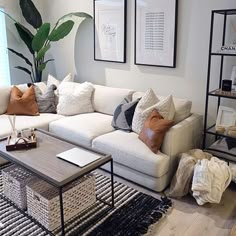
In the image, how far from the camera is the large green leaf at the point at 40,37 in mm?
4047

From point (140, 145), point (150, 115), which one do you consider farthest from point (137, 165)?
point (150, 115)

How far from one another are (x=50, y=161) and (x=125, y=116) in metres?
1.15

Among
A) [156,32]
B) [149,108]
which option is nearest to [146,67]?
[156,32]

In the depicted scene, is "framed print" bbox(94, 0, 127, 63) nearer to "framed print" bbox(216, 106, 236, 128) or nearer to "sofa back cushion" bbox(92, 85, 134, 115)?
"sofa back cushion" bbox(92, 85, 134, 115)

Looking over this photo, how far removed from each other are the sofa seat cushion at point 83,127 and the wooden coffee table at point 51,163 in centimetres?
48

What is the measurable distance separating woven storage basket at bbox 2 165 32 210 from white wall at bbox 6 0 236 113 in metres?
1.90

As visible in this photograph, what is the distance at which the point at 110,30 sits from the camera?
3.94 m

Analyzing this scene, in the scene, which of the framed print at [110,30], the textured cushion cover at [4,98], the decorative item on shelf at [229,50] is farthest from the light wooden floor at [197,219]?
the textured cushion cover at [4,98]

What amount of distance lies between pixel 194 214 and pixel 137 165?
2.12 feet

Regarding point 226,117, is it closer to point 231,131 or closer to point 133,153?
point 231,131

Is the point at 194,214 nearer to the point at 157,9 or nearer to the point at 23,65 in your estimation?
the point at 157,9

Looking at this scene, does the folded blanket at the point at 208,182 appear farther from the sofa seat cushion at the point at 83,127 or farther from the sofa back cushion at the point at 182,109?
the sofa seat cushion at the point at 83,127

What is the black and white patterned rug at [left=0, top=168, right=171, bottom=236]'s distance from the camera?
2.22m

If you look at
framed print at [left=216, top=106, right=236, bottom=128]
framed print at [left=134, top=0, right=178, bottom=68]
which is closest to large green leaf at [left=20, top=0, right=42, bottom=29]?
framed print at [left=134, top=0, right=178, bottom=68]
